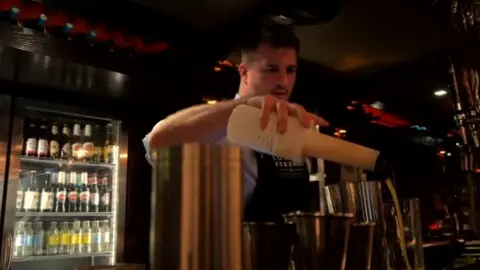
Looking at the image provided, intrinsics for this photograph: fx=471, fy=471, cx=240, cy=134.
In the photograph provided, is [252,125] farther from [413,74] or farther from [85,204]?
[413,74]

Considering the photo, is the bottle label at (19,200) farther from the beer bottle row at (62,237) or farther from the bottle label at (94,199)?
the bottle label at (94,199)

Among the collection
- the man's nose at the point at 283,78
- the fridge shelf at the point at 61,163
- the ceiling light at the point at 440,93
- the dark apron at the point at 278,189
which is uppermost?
the ceiling light at the point at 440,93

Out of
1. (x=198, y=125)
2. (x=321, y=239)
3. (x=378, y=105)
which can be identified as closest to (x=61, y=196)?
(x=198, y=125)

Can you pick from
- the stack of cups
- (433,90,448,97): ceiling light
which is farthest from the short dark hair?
(433,90,448,97): ceiling light

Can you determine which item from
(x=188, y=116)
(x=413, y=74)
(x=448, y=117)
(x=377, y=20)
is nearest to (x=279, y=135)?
(x=188, y=116)

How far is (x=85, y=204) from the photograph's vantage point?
2617 millimetres

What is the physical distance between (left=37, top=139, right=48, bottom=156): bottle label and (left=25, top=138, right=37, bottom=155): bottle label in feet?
0.07

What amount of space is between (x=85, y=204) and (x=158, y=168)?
2.28 meters

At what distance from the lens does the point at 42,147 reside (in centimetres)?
248

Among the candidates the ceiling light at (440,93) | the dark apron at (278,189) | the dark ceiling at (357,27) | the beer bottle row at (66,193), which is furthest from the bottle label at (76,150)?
the ceiling light at (440,93)

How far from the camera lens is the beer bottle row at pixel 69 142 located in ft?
8.11

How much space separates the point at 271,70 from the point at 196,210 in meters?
0.99

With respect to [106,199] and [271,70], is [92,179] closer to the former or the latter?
[106,199]

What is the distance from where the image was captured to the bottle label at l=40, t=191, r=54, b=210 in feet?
8.04
